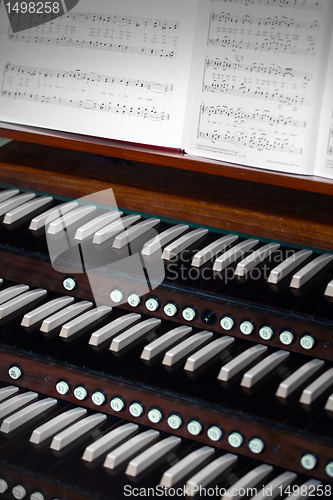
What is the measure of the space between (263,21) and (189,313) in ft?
3.39

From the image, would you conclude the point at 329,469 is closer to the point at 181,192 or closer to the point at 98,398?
the point at 98,398

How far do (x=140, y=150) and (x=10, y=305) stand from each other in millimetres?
795

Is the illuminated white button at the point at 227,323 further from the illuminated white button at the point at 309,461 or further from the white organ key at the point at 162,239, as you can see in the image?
the illuminated white button at the point at 309,461

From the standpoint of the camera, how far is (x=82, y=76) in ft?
7.94

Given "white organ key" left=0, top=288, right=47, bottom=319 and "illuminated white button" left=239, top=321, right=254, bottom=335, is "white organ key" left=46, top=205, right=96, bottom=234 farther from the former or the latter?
"illuminated white button" left=239, top=321, right=254, bottom=335

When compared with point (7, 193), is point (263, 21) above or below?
above

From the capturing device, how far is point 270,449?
Result: 185 cm

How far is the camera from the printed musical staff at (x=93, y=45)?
2273 mm

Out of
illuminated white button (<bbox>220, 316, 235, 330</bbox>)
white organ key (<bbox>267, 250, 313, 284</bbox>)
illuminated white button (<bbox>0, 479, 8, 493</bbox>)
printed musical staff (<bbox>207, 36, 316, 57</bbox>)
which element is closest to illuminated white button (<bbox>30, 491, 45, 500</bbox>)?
illuminated white button (<bbox>0, 479, 8, 493</bbox>)

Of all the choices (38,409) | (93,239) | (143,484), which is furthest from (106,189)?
(143,484)

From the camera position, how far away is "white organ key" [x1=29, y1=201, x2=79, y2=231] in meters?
2.52

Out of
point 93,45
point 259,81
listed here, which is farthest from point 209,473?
point 93,45

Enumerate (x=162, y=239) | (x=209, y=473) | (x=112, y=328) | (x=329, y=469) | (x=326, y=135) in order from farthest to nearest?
1. (x=162, y=239)
2. (x=112, y=328)
3. (x=326, y=135)
4. (x=209, y=473)
5. (x=329, y=469)

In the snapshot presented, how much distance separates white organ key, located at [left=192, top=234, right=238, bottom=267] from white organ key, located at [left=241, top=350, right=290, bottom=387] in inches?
16.9
